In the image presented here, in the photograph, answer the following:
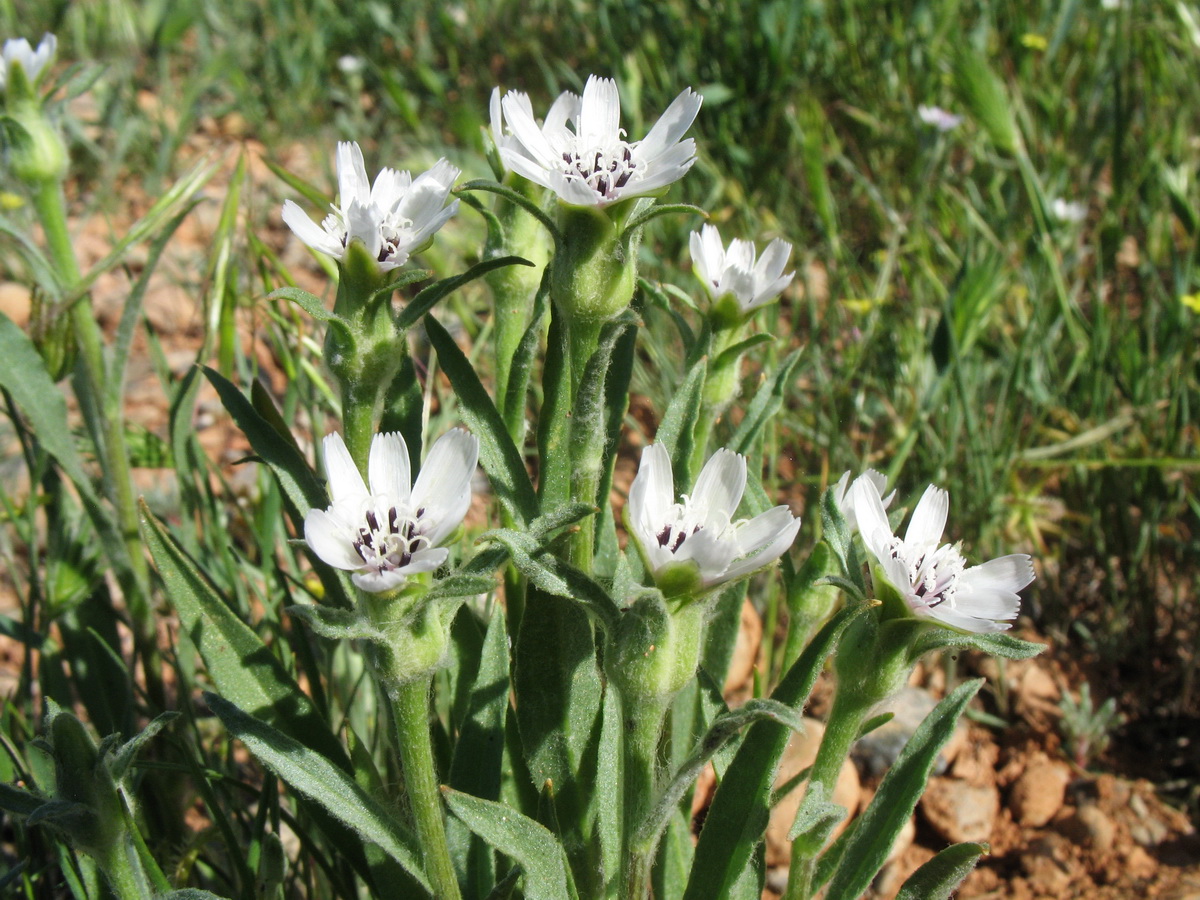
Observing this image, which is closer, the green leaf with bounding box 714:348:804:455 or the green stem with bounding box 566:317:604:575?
the green stem with bounding box 566:317:604:575

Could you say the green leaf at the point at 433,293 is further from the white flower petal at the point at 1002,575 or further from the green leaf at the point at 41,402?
the green leaf at the point at 41,402

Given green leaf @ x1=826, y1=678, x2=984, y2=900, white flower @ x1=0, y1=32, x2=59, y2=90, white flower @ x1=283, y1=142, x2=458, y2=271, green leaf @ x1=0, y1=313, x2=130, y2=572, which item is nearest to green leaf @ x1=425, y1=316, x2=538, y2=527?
white flower @ x1=283, y1=142, x2=458, y2=271

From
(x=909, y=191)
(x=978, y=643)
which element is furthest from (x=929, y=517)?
(x=909, y=191)

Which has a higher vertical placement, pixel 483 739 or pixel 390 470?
pixel 390 470

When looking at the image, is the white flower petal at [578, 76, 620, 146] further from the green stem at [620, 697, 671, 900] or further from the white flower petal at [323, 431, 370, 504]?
the green stem at [620, 697, 671, 900]

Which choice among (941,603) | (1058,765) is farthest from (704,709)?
(1058,765)

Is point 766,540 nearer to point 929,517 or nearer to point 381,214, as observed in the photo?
point 929,517
